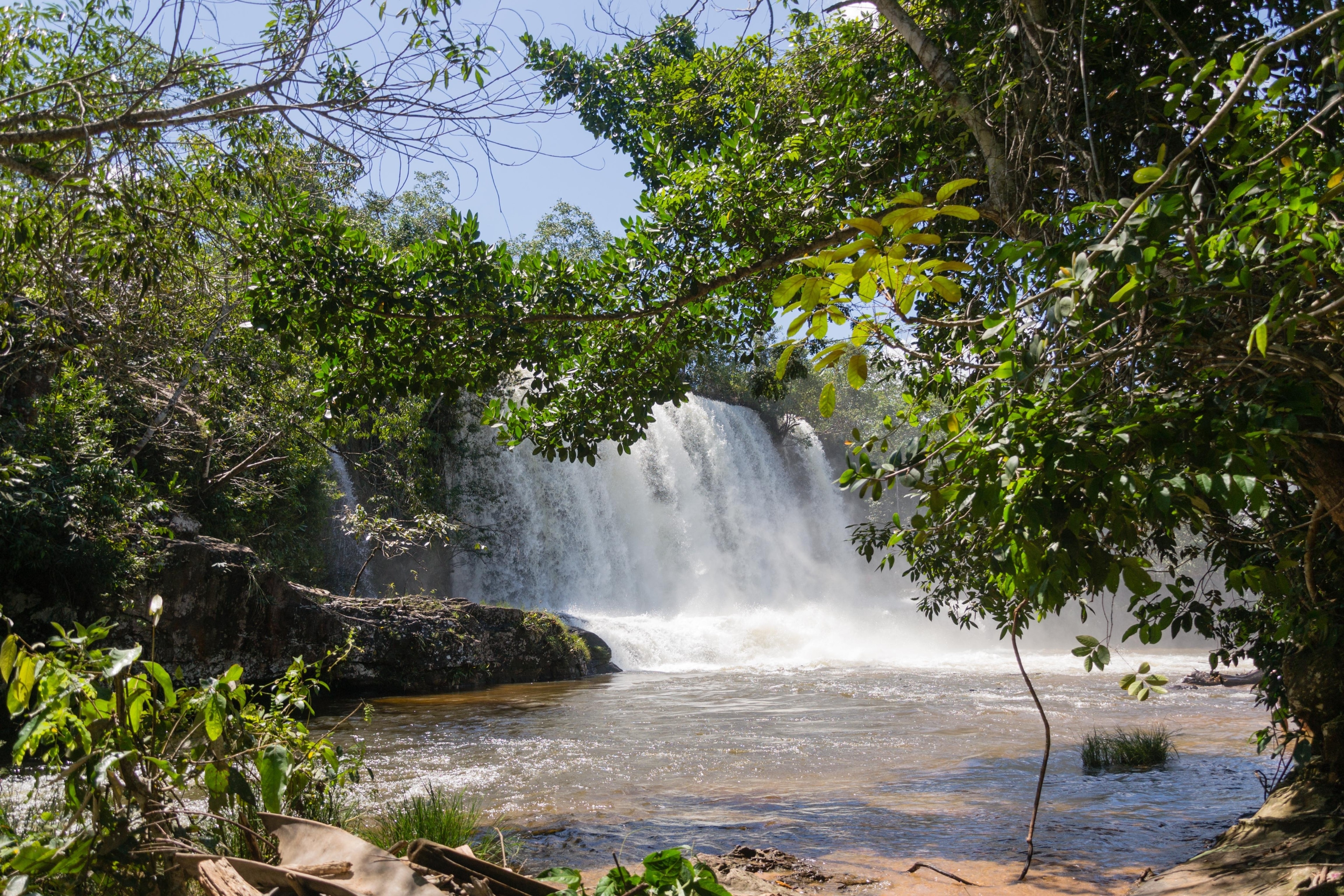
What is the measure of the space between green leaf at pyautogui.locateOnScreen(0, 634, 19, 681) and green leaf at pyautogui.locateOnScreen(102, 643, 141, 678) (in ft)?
0.68

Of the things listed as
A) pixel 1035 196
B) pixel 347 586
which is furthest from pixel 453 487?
pixel 1035 196

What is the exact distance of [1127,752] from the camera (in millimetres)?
7367

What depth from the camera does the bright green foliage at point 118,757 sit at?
2.15m

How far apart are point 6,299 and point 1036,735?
9974 millimetres

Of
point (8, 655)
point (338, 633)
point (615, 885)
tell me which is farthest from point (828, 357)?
point (338, 633)

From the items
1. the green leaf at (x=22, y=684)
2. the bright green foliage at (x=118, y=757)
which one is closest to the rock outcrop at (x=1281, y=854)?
the bright green foliage at (x=118, y=757)

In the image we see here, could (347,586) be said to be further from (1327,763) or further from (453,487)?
(1327,763)

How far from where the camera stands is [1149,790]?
20.9ft

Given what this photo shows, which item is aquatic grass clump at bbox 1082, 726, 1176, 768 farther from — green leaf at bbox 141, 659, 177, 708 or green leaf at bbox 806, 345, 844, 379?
green leaf at bbox 141, 659, 177, 708

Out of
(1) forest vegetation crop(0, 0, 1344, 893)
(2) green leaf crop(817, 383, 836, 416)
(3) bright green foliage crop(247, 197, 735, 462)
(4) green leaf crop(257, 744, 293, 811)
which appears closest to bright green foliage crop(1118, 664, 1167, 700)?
(1) forest vegetation crop(0, 0, 1344, 893)

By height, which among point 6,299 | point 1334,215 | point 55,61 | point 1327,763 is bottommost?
point 1327,763

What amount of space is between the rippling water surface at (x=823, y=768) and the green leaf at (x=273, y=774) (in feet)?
7.40

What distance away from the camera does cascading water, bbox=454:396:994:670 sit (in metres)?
20.3

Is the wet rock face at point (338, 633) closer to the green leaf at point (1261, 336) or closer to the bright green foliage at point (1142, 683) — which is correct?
the bright green foliage at point (1142, 683)
